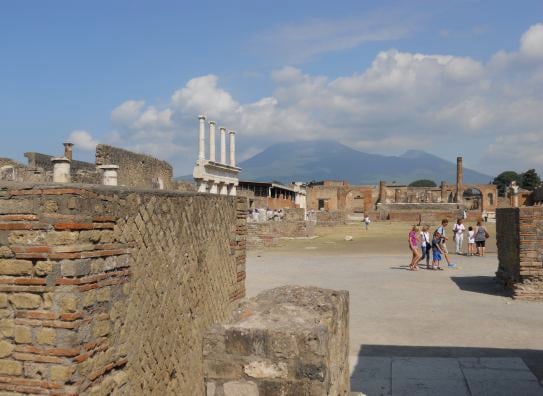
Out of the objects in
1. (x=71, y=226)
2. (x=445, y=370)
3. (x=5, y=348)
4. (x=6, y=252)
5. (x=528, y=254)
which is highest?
(x=71, y=226)

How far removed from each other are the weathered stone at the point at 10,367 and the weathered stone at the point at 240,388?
4.70 feet

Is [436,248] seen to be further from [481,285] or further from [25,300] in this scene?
[25,300]

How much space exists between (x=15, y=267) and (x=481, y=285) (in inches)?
469

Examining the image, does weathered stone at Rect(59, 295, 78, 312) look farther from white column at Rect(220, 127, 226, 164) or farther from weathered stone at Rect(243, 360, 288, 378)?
white column at Rect(220, 127, 226, 164)

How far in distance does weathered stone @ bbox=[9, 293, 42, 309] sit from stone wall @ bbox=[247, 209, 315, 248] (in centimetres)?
2049

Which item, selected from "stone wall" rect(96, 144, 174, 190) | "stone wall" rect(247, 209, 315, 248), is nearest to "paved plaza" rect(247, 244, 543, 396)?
"stone wall" rect(96, 144, 174, 190)

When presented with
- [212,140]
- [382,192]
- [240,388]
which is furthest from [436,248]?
[382,192]

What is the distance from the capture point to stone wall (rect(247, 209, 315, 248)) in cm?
2441

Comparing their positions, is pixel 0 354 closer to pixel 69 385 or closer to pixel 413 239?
pixel 69 385

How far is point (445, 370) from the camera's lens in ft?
22.9

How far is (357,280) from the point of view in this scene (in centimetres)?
1434

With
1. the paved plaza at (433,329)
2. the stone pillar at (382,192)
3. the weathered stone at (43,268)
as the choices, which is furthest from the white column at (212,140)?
the stone pillar at (382,192)

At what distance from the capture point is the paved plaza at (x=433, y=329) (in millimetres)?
6621

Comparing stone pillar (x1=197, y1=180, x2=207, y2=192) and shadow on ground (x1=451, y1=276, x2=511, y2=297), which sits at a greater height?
stone pillar (x1=197, y1=180, x2=207, y2=192)
